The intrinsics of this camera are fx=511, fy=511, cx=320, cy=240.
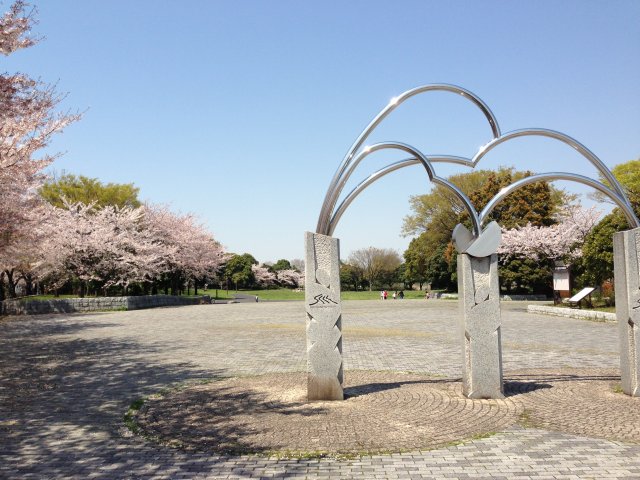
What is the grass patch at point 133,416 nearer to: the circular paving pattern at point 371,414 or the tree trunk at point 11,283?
the circular paving pattern at point 371,414

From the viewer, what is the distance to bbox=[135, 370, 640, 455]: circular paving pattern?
5.78 meters

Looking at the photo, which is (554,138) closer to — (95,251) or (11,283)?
(95,251)

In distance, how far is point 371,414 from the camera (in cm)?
683

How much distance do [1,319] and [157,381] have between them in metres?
18.4

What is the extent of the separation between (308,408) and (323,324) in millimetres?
1214

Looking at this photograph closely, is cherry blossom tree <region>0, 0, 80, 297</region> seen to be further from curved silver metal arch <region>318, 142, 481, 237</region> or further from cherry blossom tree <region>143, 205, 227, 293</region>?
cherry blossom tree <region>143, 205, 227, 293</region>

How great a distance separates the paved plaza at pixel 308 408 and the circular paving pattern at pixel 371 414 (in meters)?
0.04

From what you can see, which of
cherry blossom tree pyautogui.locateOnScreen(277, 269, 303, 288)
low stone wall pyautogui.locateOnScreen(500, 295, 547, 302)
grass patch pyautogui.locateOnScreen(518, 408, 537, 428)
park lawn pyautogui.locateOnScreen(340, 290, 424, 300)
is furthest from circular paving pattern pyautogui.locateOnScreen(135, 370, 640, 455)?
cherry blossom tree pyautogui.locateOnScreen(277, 269, 303, 288)

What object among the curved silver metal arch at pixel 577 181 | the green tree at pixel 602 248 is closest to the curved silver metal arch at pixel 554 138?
the curved silver metal arch at pixel 577 181

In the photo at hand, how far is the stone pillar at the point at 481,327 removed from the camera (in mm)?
7590

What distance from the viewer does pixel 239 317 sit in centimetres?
2392

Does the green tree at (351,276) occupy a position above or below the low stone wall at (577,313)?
above

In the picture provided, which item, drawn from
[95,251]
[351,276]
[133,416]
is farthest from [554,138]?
[351,276]

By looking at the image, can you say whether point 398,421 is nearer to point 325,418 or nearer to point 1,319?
point 325,418
